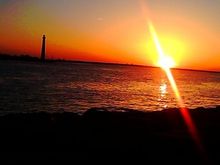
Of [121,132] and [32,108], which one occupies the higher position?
[121,132]

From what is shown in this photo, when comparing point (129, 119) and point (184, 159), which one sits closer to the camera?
point (184, 159)

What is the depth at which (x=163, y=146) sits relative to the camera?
11.1 meters

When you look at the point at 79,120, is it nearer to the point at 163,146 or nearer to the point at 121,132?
the point at 121,132

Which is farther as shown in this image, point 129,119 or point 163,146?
point 129,119

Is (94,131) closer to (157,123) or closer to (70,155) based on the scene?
(70,155)

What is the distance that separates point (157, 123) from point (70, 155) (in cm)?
775

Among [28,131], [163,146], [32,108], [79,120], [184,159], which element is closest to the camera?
[184,159]

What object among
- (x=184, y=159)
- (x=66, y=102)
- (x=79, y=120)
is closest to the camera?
(x=184, y=159)

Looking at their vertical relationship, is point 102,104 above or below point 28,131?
below

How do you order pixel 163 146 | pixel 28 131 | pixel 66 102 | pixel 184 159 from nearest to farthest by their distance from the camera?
pixel 184 159 → pixel 163 146 → pixel 28 131 → pixel 66 102

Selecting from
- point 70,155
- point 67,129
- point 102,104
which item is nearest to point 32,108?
point 102,104

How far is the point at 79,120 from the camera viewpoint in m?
16.6

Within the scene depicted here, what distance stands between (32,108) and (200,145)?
23.0m

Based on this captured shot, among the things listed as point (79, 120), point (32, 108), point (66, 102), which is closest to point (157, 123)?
point (79, 120)
